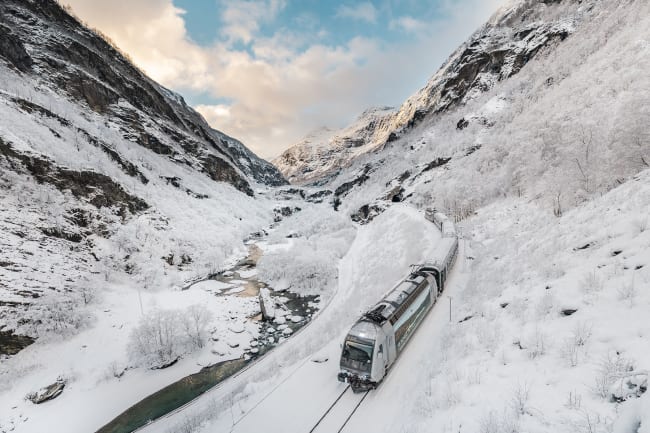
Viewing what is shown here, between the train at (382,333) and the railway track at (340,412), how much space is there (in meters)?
0.38

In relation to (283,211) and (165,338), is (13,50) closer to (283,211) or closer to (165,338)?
(165,338)

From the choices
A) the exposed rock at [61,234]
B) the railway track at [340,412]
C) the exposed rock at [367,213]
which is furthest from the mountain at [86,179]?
Answer: the exposed rock at [367,213]

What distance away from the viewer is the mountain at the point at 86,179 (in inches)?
942

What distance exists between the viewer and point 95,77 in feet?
181

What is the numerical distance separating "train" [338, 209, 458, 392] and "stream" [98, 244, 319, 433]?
11.9 m

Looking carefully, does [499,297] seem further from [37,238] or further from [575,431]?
[37,238]

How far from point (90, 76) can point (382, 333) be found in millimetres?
69009

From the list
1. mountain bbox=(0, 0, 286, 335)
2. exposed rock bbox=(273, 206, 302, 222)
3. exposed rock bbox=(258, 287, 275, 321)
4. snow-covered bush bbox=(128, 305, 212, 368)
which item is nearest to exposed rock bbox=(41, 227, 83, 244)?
mountain bbox=(0, 0, 286, 335)

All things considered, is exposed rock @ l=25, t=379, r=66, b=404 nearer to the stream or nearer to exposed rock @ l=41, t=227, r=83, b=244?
the stream

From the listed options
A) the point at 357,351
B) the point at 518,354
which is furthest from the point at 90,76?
the point at 518,354

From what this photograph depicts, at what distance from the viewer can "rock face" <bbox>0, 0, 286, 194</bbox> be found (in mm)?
46438

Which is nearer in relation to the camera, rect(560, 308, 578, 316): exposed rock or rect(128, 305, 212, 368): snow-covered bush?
rect(560, 308, 578, 316): exposed rock

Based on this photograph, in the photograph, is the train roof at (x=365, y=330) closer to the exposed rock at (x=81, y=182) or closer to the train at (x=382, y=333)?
the train at (x=382, y=333)

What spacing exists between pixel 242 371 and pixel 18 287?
17.1 meters
